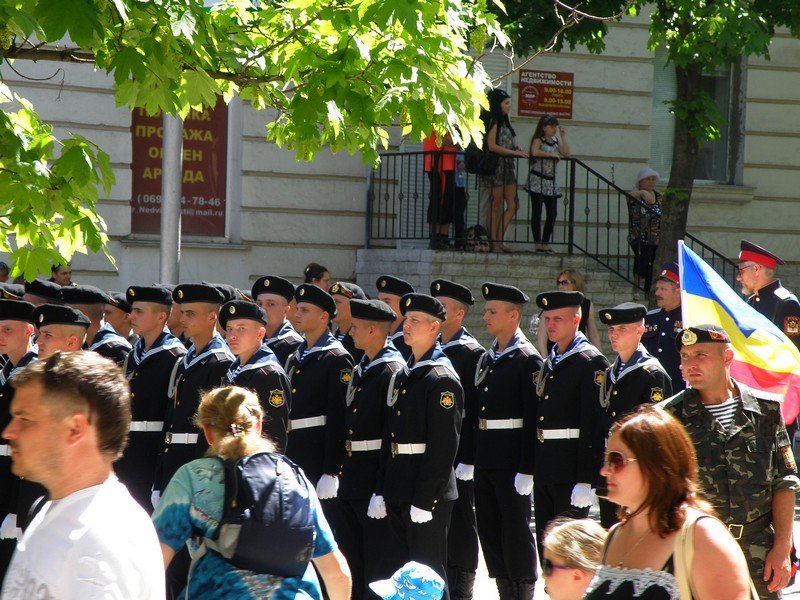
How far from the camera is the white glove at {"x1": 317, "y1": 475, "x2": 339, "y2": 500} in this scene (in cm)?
735

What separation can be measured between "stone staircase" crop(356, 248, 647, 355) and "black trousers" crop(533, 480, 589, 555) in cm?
657

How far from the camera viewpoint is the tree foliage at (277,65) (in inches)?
195

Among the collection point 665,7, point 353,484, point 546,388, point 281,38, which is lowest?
point 353,484

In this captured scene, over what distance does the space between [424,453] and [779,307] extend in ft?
15.0

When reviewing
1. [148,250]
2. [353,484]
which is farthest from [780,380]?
[148,250]

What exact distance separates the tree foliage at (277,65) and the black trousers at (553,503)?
269 cm

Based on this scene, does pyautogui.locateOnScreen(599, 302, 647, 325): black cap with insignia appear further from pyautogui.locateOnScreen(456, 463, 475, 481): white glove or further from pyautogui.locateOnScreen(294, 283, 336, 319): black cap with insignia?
pyautogui.locateOnScreen(294, 283, 336, 319): black cap with insignia

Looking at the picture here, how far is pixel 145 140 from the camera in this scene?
14797 mm

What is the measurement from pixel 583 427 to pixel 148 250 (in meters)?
8.38

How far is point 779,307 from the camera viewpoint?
10.2 meters

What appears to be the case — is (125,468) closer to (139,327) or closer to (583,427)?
(139,327)

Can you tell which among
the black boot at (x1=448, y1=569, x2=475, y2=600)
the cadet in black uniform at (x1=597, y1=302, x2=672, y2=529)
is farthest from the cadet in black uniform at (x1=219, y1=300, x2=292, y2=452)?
the cadet in black uniform at (x1=597, y1=302, x2=672, y2=529)

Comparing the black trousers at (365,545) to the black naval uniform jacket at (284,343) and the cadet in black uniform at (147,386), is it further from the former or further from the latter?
the black naval uniform jacket at (284,343)

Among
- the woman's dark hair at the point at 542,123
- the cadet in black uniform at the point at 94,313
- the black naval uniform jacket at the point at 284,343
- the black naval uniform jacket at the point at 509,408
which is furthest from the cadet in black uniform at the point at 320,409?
the woman's dark hair at the point at 542,123
